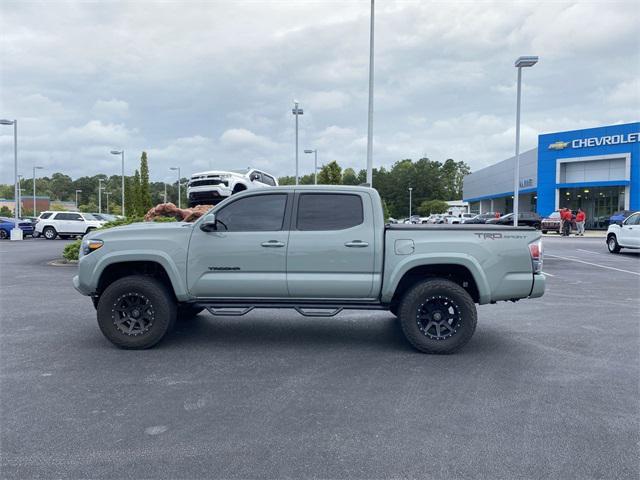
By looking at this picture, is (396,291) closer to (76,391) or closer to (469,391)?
(469,391)

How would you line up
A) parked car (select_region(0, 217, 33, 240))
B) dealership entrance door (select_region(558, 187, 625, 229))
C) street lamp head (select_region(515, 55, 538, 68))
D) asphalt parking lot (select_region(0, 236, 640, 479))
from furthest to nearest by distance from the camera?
dealership entrance door (select_region(558, 187, 625, 229)) → parked car (select_region(0, 217, 33, 240)) → street lamp head (select_region(515, 55, 538, 68)) → asphalt parking lot (select_region(0, 236, 640, 479))

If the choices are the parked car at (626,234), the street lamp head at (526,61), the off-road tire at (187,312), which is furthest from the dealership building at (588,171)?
the off-road tire at (187,312)

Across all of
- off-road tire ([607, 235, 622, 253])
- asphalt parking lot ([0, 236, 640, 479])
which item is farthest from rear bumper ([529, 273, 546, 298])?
off-road tire ([607, 235, 622, 253])

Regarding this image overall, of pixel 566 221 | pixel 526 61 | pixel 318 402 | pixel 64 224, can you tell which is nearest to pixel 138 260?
pixel 318 402

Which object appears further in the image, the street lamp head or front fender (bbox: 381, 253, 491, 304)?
the street lamp head

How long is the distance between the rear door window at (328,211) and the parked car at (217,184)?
426 inches

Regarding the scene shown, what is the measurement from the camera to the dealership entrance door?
146 ft

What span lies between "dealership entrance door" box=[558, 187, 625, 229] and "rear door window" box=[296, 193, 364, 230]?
44.6 m

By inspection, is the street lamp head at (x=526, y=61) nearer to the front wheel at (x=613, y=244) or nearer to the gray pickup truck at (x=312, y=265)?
the front wheel at (x=613, y=244)

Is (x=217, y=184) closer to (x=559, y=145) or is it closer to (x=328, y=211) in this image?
(x=328, y=211)

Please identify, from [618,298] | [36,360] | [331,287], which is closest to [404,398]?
[331,287]

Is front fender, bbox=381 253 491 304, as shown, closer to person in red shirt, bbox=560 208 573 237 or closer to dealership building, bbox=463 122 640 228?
person in red shirt, bbox=560 208 573 237

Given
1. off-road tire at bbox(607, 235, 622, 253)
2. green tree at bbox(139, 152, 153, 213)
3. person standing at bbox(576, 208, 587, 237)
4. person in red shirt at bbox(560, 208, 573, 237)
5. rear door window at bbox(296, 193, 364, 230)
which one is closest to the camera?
rear door window at bbox(296, 193, 364, 230)

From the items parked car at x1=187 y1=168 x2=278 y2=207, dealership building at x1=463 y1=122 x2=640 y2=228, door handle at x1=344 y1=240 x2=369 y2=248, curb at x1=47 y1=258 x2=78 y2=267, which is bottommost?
curb at x1=47 y1=258 x2=78 y2=267
